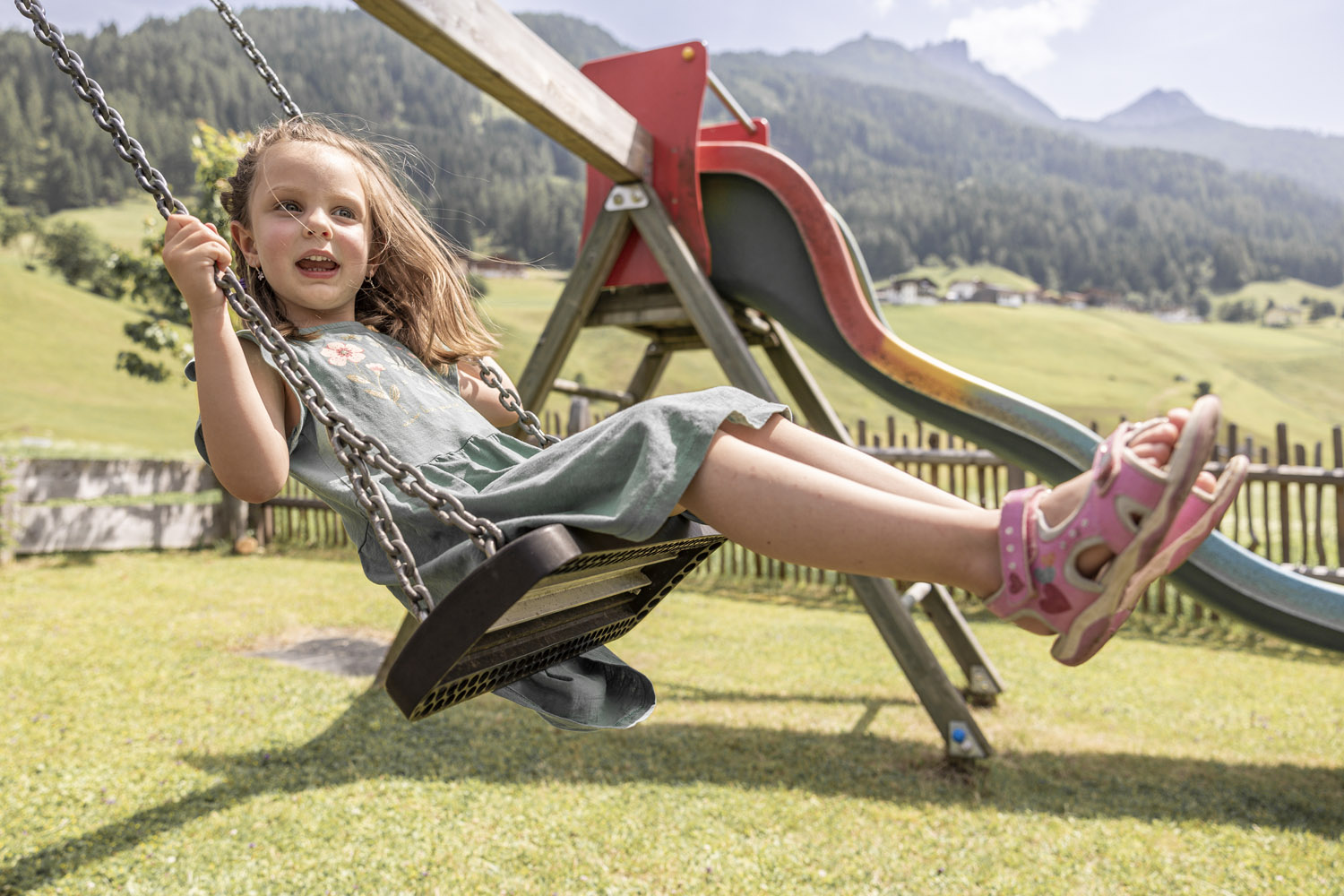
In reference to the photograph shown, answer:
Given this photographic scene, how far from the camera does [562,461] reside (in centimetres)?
151

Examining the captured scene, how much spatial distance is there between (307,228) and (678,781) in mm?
2971

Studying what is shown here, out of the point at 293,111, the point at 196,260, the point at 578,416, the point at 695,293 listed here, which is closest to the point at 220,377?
the point at 196,260

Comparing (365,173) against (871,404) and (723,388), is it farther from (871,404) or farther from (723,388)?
(871,404)

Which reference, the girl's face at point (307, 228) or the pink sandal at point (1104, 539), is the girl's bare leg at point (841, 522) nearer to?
the pink sandal at point (1104, 539)

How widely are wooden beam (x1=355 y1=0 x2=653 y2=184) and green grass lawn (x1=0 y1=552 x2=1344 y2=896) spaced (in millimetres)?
2904

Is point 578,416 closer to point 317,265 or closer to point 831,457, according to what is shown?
point 317,265

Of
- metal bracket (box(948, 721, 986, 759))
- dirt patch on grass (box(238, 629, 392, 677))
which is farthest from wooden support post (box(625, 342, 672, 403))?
metal bracket (box(948, 721, 986, 759))

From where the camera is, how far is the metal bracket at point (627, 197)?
4031 mm

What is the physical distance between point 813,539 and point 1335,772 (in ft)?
14.8

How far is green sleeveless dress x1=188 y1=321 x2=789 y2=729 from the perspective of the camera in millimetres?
1429

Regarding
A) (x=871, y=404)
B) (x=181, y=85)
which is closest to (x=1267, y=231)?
(x=871, y=404)

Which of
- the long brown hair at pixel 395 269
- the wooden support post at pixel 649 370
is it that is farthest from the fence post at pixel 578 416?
the long brown hair at pixel 395 269

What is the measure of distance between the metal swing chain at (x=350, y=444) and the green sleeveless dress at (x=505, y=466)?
116 mm

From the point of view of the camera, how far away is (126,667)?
17.8 ft
